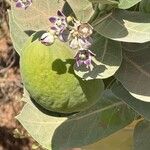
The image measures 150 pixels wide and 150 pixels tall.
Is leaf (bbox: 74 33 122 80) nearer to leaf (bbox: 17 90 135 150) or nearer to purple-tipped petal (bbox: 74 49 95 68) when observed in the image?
purple-tipped petal (bbox: 74 49 95 68)

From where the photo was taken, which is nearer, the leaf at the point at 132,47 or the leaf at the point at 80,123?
the leaf at the point at 132,47

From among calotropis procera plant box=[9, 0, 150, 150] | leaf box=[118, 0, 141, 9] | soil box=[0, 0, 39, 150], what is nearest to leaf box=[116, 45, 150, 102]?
calotropis procera plant box=[9, 0, 150, 150]

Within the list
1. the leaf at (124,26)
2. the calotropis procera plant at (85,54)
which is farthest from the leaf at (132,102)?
the leaf at (124,26)

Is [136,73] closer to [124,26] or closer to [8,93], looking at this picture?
[124,26]

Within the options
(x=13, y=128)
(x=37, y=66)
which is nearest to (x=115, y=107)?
(x=37, y=66)

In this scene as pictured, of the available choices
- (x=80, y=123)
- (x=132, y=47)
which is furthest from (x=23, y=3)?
(x=80, y=123)

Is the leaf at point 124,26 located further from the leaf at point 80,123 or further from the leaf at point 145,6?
the leaf at point 80,123
